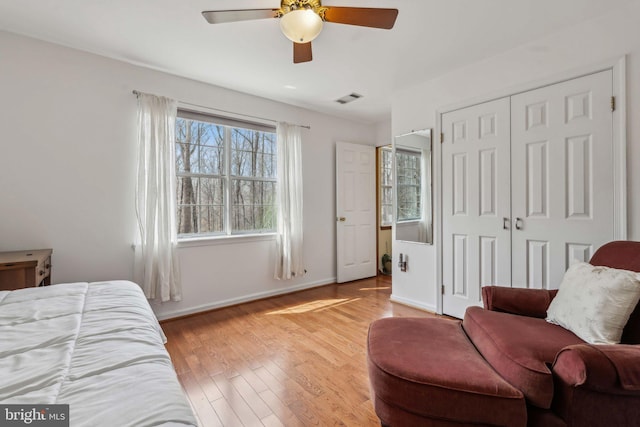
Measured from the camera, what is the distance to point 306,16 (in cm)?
154

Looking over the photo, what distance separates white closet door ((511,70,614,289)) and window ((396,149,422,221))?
94 centimetres

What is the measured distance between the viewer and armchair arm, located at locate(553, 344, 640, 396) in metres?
1.02

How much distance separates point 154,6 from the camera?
188 cm

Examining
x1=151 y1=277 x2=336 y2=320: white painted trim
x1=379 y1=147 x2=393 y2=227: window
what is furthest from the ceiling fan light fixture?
x1=379 y1=147 x2=393 y2=227: window

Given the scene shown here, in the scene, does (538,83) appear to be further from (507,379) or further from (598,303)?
(507,379)

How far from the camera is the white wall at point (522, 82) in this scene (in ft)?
6.24

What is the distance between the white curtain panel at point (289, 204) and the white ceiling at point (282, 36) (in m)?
0.73

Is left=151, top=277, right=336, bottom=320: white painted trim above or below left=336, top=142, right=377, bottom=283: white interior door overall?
below

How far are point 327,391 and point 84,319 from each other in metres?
1.34

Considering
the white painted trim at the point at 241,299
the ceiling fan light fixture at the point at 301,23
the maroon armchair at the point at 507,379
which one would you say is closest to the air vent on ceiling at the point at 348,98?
the ceiling fan light fixture at the point at 301,23

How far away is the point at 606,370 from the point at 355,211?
135 inches

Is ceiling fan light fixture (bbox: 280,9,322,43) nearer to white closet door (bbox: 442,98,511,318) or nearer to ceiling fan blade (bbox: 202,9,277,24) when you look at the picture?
ceiling fan blade (bbox: 202,9,277,24)

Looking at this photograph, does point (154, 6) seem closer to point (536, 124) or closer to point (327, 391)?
point (327, 391)

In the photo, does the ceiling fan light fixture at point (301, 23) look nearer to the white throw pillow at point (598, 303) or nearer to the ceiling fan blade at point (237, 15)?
the ceiling fan blade at point (237, 15)
